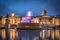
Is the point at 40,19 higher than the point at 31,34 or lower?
higher

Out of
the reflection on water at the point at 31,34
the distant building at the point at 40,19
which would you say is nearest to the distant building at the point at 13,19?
the distant building at the point at 40,19

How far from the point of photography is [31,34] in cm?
167

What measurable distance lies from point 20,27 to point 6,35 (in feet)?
0.71

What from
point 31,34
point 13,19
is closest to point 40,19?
point 31,34

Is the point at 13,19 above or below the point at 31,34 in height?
above

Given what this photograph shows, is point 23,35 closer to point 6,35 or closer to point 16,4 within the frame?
point 6,35

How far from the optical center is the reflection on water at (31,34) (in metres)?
1.63

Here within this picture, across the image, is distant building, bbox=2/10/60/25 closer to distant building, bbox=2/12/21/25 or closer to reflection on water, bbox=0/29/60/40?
distant building, bbox=2/12/21/25

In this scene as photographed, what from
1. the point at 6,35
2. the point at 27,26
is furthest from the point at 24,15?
the point at 6,35

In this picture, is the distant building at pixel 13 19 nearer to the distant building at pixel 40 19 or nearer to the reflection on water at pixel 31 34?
the distant building at pixel 40 19

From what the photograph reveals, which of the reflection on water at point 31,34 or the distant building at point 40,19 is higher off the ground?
the distant building at point 40,19

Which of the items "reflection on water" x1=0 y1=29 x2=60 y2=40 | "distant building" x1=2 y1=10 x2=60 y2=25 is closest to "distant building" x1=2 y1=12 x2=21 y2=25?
"distant building" x1=2 y1=10 x2=60 y2=25

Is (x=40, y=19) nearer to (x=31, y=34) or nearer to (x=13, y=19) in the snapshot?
(x=31, y=34)

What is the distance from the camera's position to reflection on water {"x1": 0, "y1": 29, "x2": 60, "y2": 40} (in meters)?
1.63
